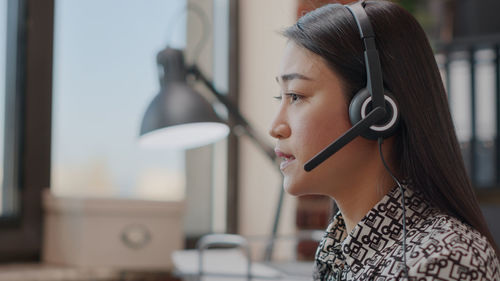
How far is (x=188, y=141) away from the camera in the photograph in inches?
68.7

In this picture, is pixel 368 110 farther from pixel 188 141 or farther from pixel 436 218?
pixel 188 141

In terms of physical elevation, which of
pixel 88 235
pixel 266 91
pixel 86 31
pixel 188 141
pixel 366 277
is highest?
pixel 86 31

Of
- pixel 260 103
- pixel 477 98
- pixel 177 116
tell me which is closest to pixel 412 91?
pixel 177 116

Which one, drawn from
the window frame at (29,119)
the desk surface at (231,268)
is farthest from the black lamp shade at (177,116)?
the window frame at (29,119)

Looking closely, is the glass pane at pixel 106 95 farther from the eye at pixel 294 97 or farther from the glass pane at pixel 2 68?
A: the eye at pixel 294 97

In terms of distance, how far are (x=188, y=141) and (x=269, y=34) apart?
2.95 ft

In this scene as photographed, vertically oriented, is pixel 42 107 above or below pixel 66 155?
above

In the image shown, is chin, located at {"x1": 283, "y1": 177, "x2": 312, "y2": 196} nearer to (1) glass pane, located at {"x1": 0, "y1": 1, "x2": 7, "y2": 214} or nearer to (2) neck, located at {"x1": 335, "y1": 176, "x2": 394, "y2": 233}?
(2) neck, located at {"x1": 335, "y1": 176, "x2": 394, "y2": 233}

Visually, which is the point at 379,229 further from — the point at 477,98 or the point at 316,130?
the point at 477,98

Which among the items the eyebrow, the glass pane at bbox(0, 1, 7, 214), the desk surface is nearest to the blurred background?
the glass pane at bbox(0, 1, 7, 214)

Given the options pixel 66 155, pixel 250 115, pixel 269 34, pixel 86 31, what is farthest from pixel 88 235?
pixel 269 34

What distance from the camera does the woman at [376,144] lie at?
2.32 ft

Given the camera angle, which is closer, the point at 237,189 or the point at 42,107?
the point at 42,107

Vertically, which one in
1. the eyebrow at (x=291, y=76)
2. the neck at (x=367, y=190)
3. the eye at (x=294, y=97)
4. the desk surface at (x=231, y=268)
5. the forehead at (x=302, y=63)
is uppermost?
the forehead at (x=302, y=63)
